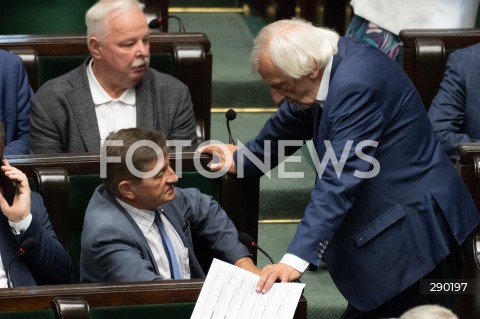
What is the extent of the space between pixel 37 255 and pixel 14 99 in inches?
29.7

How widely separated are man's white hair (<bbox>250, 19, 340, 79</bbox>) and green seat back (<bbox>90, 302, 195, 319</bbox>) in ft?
1.54

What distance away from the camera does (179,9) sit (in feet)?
14.3

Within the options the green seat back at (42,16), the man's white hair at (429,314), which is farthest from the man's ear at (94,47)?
the man's white hair at (429,314)

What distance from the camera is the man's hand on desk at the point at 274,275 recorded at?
1.94m

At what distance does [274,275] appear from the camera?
1.96 metres

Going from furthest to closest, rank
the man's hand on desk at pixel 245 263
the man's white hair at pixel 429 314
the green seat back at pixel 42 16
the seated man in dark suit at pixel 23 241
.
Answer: the green seat back at pixel 42 16 → the man's hand on desk at pixel 245 263 → the seated man in dark suit at pixel 23 241 → the man's white hair at pixel 429 314

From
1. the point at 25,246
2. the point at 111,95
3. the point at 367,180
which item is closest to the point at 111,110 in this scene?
the point at 111,95

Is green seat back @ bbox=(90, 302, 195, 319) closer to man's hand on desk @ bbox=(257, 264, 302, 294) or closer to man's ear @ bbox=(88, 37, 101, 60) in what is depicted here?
man's hand on desk @ bbox=(257, 264, 302, 294)

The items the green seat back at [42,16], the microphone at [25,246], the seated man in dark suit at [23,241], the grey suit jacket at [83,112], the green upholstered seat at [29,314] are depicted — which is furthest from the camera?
the green seat back at [42,16]

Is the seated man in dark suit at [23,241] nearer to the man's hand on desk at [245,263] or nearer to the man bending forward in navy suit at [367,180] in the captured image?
the man's hand on desk at [245,263]

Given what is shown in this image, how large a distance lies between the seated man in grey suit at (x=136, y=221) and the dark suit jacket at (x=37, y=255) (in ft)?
0.18

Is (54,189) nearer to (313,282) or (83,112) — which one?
(83,112)

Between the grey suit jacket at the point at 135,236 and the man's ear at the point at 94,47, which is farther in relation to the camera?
the man's ear at the point at 94,47

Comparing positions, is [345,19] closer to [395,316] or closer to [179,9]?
[179,9]
